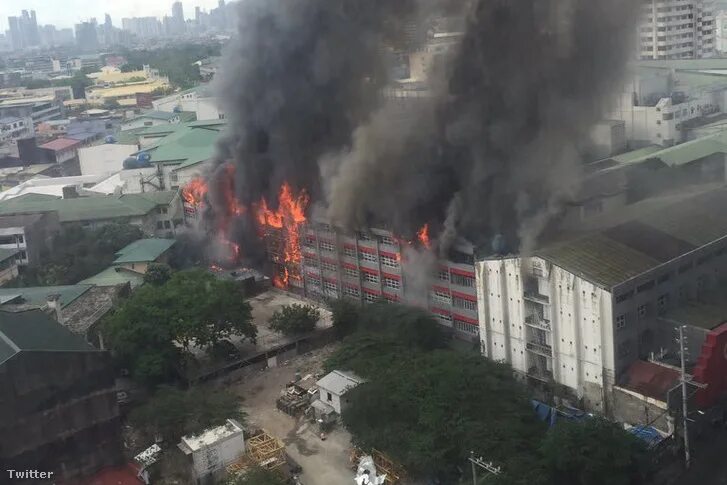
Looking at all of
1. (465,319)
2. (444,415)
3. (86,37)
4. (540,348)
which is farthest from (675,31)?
(86,37)

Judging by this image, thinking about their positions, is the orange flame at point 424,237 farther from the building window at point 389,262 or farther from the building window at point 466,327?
the building window at point 466,327

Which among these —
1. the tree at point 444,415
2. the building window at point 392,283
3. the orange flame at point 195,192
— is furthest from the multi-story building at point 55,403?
the orange flame at point 195,192

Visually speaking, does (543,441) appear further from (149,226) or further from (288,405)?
(149,226)

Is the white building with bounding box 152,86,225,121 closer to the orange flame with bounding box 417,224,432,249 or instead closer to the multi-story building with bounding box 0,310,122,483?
the orange flame with bounding box 417,224,432,249

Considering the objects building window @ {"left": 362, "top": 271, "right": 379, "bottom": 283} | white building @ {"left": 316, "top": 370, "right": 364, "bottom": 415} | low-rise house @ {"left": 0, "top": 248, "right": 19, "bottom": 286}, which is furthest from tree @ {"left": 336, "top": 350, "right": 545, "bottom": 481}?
low-rise house @ {"left": 0, "top": 248, "right": 19, "bottom": 286}

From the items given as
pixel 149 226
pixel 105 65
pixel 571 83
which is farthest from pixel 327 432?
pixel 105 65

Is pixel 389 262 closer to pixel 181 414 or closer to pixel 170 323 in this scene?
pixel 170 323
